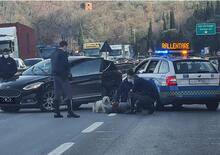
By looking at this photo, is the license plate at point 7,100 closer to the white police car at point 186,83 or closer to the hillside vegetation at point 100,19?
the white police car at point 186,83

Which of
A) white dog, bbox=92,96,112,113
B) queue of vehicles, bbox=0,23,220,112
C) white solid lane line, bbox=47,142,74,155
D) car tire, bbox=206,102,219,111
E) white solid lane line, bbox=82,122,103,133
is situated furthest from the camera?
car tire, bbox=206,102,219,111

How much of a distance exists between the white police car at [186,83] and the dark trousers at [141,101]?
1.95ft

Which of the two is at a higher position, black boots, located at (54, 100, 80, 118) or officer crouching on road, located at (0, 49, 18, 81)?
officer crouching on road, located at (0, 49, 18, 81)

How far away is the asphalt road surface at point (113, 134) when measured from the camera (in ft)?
30.9

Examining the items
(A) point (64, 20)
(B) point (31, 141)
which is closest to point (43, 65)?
(B) point (31, 141)

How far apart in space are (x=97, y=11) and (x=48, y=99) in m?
106

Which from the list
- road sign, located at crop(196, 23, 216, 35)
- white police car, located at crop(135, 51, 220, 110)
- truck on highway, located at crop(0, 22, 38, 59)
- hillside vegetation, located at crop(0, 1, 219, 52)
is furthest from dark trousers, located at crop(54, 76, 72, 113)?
hillside vegetation, located at crop(0, 1, 219, 52)

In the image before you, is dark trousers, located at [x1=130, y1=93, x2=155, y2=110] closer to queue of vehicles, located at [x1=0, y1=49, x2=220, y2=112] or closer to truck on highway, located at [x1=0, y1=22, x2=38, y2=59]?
queue of vehicles, located at [x1=0, y1=49, x2=220, y2=112]

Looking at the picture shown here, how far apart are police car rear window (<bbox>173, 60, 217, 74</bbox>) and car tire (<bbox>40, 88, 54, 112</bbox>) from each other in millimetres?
3462

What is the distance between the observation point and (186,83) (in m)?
16.0

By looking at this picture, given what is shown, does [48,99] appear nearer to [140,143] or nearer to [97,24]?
[140,143]

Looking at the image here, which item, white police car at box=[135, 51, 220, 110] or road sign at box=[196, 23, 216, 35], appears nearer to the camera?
white police car at box=[135, 51, 220, 110]

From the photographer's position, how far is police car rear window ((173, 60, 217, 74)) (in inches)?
638

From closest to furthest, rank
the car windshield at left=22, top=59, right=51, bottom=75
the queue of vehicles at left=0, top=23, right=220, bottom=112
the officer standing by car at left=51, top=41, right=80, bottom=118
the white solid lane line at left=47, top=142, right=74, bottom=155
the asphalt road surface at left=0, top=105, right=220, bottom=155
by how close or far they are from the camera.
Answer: the white solid lane line at left=47, top=142, right=74, bottom=155 → the asphalt road surface at left=0, top=105, right=220, bottom=155 → the officer standing by car at left=51, top=41, right=80, bottom=118 → the queue of vehicles at left=0, top=23, right=220, bottom=112 → the car windshield at left=22, top=59, right=51, bottom=75
